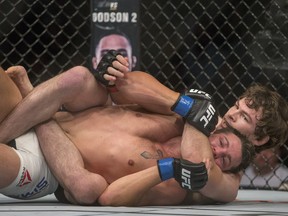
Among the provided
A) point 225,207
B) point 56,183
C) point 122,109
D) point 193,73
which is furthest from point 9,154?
point 193,73

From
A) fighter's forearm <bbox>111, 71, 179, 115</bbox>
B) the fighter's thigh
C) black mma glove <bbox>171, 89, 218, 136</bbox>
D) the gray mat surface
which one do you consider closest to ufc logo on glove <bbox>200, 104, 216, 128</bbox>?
black mma glove <bbox>171, 89, 218, 136</bbox>

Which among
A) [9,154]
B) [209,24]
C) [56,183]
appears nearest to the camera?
[9,154]

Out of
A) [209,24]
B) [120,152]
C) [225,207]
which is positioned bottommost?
[225,207]

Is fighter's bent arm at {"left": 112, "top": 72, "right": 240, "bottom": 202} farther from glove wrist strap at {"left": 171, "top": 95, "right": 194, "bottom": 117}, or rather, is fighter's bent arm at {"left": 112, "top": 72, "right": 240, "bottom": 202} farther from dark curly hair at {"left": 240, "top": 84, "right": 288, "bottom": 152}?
dark curly hair at {"left": 240, "top": 84, "right": 288, "bottom": 152}

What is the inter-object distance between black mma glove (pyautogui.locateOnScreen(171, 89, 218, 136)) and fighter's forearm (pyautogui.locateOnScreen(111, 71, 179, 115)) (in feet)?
0.22

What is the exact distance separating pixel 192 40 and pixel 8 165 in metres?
1.53

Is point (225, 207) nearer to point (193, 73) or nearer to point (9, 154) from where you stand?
point (9, 154)

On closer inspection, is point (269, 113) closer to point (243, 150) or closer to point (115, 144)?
point (243, 150)

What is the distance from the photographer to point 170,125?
2.13m

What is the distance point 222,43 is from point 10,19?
0.98m

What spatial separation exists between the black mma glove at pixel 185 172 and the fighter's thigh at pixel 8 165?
0.39m

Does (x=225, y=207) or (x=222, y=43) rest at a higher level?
(x=222, y=43)

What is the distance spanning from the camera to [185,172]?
6.09 feet

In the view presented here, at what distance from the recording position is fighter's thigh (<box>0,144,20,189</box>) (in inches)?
75.2
